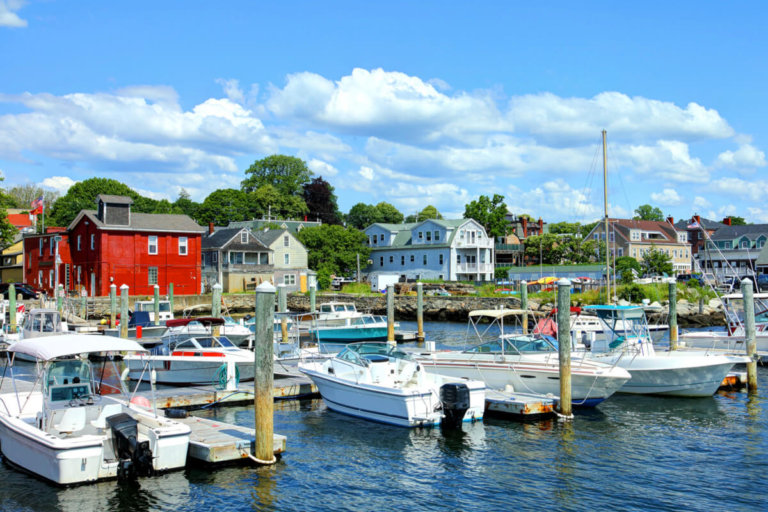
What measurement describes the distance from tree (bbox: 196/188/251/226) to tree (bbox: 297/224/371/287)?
29787 millimetres

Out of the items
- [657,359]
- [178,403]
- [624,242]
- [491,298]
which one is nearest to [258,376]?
[178,403]

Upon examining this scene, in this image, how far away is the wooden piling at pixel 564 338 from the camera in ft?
65.6

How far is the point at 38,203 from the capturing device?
222 feet

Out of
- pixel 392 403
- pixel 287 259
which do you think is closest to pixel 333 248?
pixel 287 259

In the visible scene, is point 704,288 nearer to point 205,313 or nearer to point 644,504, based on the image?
point 205,313

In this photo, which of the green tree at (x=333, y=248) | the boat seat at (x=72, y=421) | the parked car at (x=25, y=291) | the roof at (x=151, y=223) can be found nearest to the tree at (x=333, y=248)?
the green tree at (x=333, y=248)

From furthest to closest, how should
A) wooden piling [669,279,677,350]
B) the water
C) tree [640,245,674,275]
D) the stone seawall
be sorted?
tree [640,245,674,275]
the stone seawall
wooden piling [669,279,677,350]
the water

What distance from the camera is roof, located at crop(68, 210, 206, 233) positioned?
61253mm

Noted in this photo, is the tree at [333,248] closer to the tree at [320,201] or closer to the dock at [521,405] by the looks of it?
the tree at [320,201]

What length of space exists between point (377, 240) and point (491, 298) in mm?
34021

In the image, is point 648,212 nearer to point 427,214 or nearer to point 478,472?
point 427,214

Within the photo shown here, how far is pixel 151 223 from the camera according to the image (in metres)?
63.5

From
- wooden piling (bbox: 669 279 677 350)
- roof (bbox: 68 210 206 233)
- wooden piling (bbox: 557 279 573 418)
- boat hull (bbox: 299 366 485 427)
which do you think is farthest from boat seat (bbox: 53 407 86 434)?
roof (bbox: 68 210 206 233)

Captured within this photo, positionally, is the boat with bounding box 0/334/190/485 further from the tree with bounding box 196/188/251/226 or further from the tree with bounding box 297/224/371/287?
the tree with bounding box 196/188/251/226
